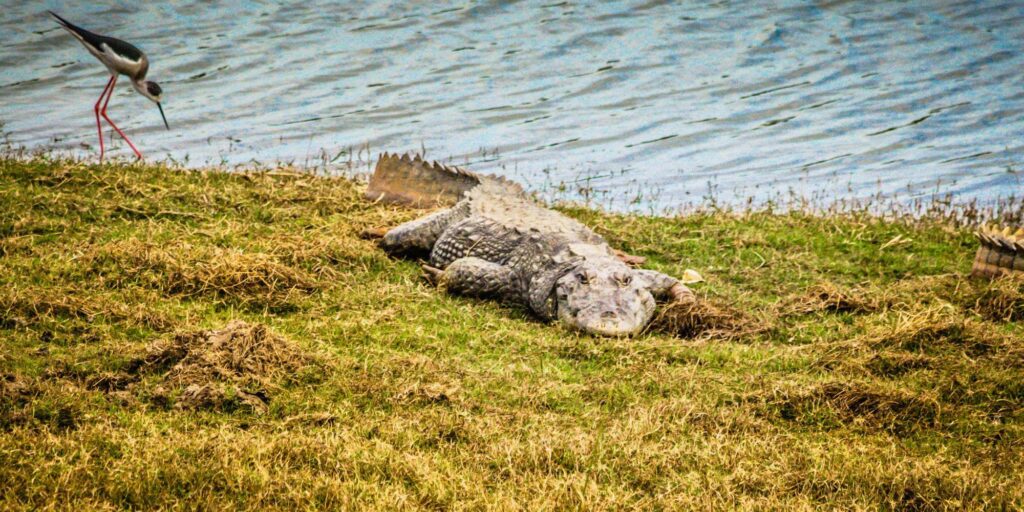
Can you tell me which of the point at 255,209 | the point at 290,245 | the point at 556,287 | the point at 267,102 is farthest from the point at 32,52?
the point at 556,287

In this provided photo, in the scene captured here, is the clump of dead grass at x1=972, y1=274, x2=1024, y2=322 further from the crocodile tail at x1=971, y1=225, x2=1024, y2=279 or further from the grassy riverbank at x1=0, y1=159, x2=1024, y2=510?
the crocodile tail at x1=971, y1=225, x2=1024, y2=279

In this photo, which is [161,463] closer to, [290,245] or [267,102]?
[290,245]

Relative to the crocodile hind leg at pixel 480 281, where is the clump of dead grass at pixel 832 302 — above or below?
below

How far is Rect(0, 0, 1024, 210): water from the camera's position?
41.6ft

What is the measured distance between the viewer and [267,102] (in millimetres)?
15734

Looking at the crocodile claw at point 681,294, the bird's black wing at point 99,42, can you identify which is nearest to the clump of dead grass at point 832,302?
the crocodile claw at point 681,294

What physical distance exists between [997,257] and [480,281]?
3.34 metres

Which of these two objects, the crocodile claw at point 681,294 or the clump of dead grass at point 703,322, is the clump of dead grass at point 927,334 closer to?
the clump of dead grass at point 703,322

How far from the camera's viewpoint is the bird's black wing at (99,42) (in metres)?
9.34

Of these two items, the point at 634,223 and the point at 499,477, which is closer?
the point at 499,477

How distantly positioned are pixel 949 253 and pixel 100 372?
599 centimetres

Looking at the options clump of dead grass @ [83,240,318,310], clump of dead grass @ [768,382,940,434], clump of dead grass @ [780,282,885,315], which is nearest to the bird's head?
clump of dead grass @ [83,240,318,310]

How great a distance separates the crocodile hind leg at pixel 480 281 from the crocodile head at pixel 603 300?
1.52 feet

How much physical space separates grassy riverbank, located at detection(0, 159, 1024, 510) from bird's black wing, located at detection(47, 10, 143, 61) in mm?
2041
